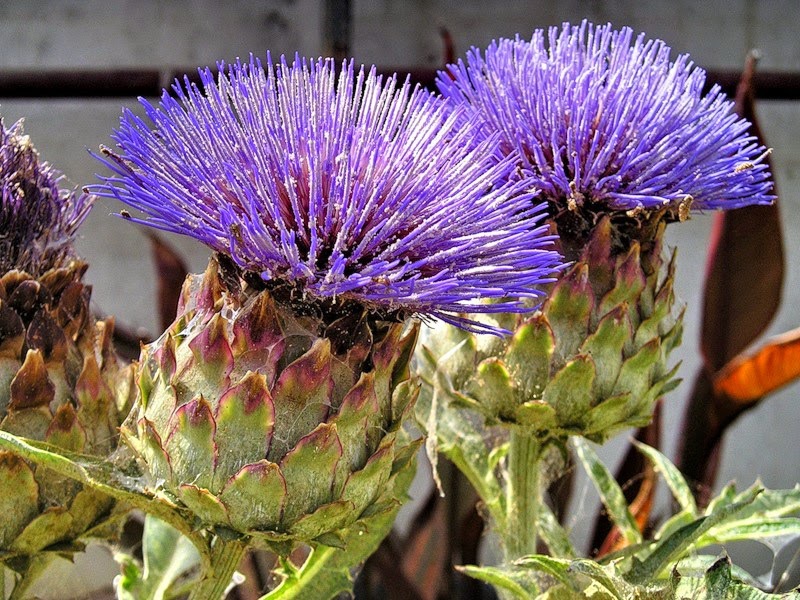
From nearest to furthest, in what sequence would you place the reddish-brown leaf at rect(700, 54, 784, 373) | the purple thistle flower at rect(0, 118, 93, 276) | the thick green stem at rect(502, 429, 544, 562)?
1. the purple thistle flower at rect(0, 118, 93, 276)
2. the thick green stem at rect(502, 429, 544, 562)
3. the reddish-brown leaf at rect(700, 54, 784, 373)

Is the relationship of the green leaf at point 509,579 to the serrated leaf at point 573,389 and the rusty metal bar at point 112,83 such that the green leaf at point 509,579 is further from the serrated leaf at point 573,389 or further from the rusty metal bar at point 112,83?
the rusty metal bar at point 112,83

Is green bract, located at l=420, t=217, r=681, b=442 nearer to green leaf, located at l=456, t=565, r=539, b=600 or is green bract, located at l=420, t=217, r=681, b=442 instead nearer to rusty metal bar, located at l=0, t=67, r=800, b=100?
green leaf, located at l=456, t=565, r=539, b=600

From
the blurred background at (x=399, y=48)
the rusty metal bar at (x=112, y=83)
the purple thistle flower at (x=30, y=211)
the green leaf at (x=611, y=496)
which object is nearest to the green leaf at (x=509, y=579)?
the green leaf at (x=611, y=496)

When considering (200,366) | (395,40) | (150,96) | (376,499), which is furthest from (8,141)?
(395,40)

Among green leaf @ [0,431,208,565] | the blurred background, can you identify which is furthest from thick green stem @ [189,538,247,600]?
the blurred background

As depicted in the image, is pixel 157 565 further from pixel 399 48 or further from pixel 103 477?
pixel 399 48

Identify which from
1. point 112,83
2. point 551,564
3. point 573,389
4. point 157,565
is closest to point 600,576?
point 551,564

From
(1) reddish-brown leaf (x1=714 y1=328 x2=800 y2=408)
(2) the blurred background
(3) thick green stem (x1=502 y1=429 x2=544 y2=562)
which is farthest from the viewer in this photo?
(2) the blurred background
